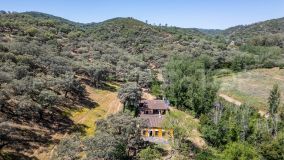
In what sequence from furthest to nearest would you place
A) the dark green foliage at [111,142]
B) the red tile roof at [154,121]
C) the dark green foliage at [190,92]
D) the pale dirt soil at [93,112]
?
the dark green foliage at [190,92]
the red tile roof at [154,121]
the pale dirt soil at [93,112]
the dark green foliage at [111,142]

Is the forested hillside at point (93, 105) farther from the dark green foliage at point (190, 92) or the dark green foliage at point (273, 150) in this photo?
the dark green foliage at point (273, 150)

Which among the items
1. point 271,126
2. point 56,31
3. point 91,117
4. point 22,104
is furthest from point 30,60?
point 56,31

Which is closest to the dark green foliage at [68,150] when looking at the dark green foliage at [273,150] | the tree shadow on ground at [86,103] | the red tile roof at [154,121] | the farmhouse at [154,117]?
the farmhouse at [154,117]

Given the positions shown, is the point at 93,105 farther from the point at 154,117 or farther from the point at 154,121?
the point at 154,121

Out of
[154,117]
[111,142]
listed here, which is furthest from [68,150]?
[154,117]

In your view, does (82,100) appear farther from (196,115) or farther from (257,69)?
(257,69)

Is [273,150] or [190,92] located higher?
[190,92]

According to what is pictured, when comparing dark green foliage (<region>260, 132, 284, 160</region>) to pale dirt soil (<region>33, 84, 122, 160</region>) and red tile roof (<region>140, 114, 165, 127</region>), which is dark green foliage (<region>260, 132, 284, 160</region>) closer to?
red tile roof (<region>140, 114, 165, 127</region>)
